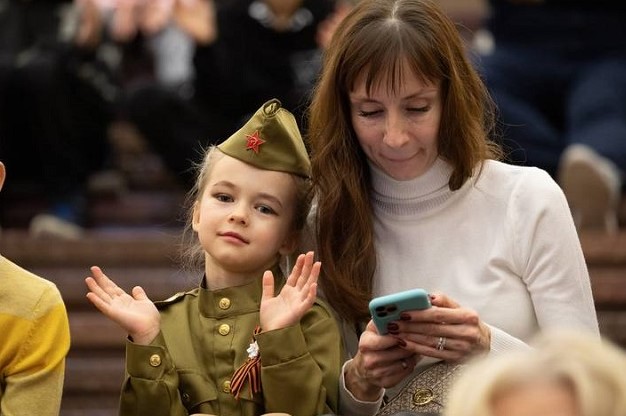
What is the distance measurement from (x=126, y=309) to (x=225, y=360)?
21 centimetres

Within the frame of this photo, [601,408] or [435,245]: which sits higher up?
[601,408]

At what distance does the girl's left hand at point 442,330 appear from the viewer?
2.41m

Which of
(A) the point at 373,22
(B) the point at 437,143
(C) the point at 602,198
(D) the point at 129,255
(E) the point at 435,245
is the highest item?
(A) the point at 373,22

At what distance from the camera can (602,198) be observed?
4184mm

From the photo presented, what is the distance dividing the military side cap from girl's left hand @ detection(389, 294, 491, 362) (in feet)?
1.55

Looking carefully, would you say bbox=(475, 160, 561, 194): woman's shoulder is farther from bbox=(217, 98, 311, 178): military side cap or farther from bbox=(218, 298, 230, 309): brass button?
bbox=(218, 298, 230, 309): brass button

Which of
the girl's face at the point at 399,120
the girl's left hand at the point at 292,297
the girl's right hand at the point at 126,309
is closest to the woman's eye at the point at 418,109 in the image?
the girl's face at the point at 399,120

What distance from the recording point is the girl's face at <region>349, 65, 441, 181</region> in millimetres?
2660

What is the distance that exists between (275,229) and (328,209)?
11cm

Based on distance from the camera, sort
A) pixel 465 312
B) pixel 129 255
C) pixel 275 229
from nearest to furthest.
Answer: pixel 465 312
pixel 275 229
pixel 129 255

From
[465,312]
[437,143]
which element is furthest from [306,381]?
[437,143]

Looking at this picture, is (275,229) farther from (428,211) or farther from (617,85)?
(617,85)

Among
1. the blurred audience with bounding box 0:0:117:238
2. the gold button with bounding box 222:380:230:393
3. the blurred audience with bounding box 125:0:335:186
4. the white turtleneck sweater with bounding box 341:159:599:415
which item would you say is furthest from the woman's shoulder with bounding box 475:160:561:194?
the blurred audience with bounding box 0:0:117:238

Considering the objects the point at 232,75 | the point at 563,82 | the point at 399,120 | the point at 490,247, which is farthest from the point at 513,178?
the point at 232,75
